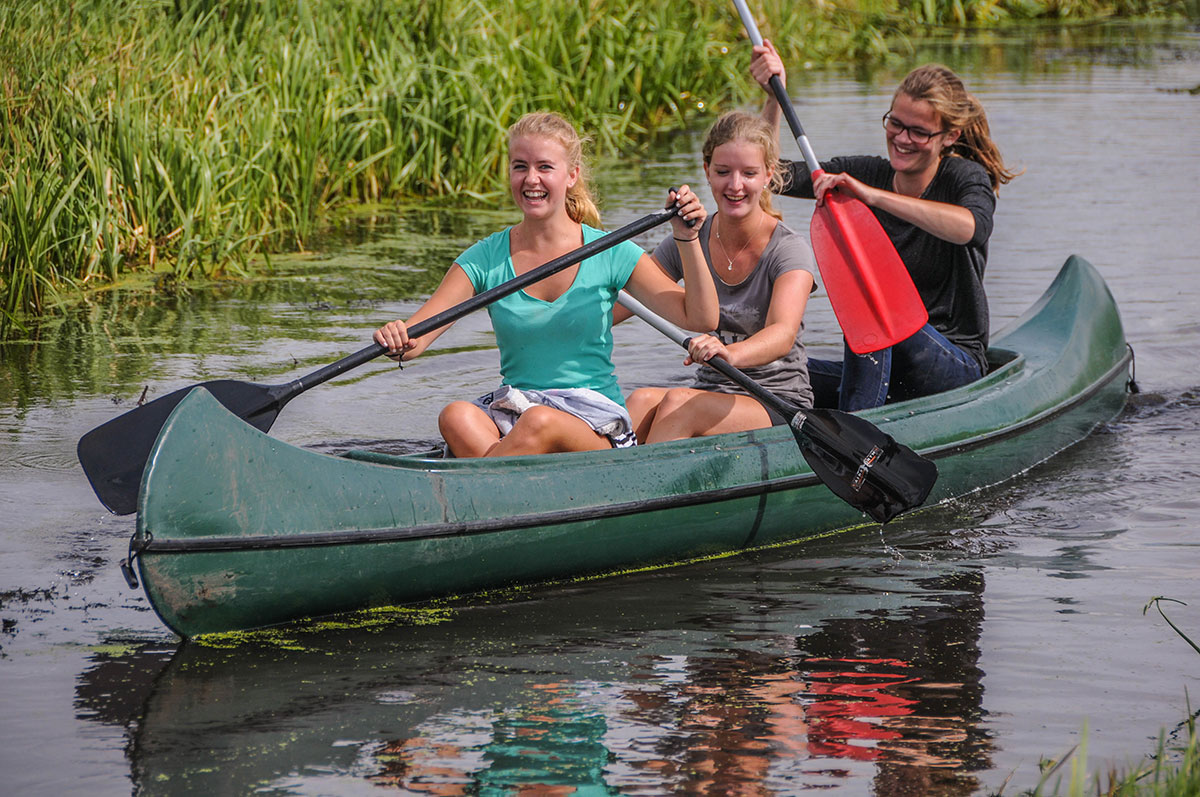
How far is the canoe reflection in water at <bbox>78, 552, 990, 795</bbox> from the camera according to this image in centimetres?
287

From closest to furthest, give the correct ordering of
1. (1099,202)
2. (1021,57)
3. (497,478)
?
(497,478) < (1099,202) < (1021,57)

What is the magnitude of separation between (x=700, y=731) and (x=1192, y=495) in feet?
7.48

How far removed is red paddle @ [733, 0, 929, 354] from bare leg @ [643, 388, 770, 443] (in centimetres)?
47

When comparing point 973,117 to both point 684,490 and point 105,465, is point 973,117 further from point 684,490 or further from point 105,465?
point 105,465

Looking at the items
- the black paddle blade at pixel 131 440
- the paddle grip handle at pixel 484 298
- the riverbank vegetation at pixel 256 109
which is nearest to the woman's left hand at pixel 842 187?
the paddle grip handle at pixel 484 298

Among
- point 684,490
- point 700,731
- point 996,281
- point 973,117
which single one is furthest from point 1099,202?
point 700,731

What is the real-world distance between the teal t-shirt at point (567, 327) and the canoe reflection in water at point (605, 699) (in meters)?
0.55

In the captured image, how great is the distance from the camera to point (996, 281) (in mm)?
7488

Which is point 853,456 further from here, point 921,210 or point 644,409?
point 921,210

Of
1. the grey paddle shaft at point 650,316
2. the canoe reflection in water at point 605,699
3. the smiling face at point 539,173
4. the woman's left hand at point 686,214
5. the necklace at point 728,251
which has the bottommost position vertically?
the canoe reflection in water at point 605,699

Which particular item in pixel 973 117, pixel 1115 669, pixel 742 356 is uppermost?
pixel 973 117

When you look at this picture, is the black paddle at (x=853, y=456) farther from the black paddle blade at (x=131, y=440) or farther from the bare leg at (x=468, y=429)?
the black paddle blade at (x=131, y=440)

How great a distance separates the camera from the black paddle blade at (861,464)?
13.1 ft

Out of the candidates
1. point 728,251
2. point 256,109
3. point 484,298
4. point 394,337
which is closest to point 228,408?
point 394,337
